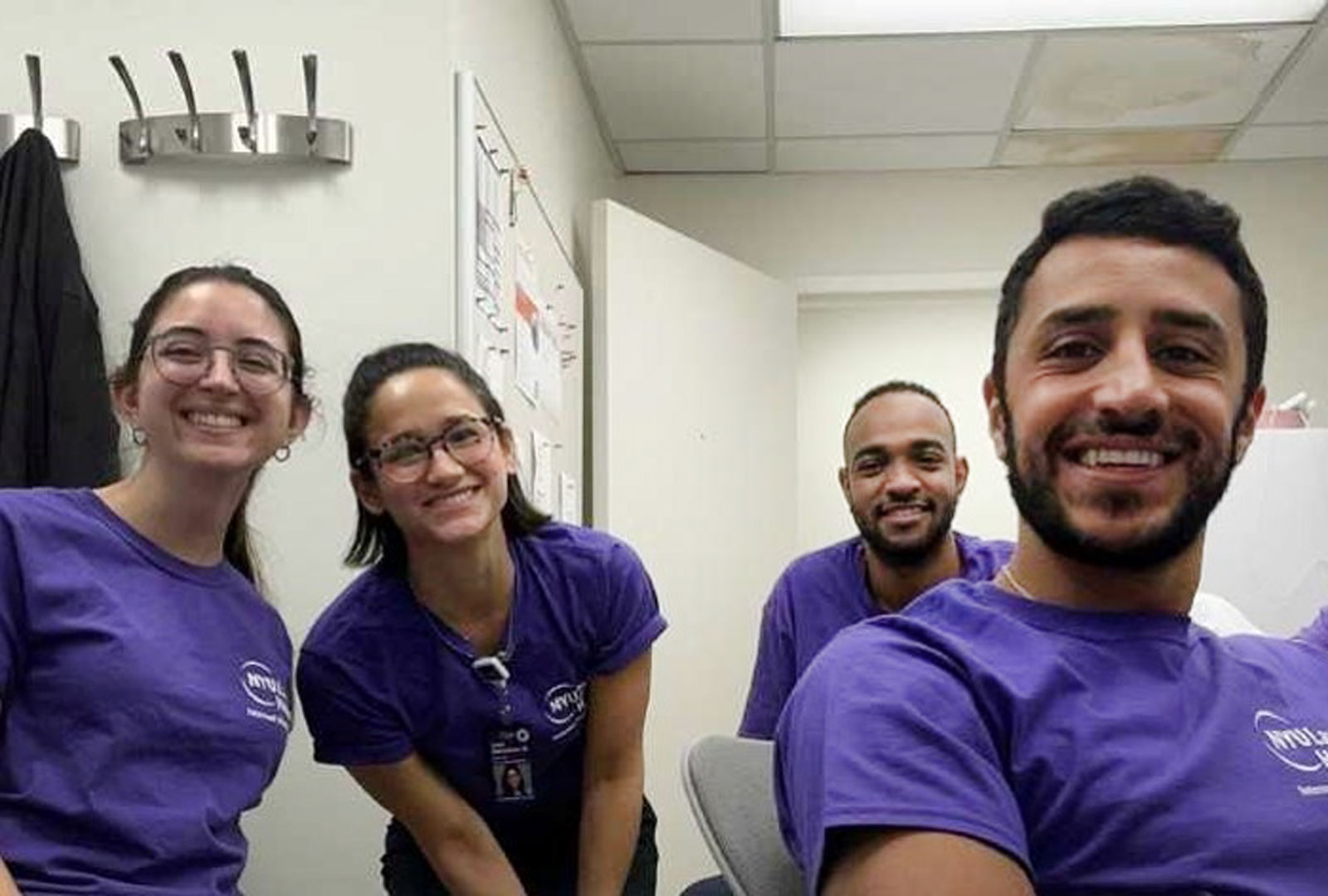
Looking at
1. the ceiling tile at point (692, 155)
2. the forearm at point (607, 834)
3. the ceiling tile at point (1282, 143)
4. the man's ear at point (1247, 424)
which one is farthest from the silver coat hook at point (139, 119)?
the ceiling tile at point (1282, 143)

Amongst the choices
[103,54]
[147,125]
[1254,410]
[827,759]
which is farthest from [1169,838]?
[103,54]

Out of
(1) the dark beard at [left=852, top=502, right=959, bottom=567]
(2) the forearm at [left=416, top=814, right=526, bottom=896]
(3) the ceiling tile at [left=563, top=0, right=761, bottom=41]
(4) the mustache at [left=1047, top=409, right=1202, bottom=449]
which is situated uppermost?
(3) the ceiling tile at [left=563, top=0, right=761, bottom=41]

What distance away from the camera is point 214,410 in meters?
1.41

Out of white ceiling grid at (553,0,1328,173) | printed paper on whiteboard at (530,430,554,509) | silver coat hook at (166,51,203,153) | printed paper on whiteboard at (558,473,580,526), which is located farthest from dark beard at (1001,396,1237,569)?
white ceiling grid at (553,0,1328,173)

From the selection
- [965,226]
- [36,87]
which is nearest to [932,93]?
[965,226]

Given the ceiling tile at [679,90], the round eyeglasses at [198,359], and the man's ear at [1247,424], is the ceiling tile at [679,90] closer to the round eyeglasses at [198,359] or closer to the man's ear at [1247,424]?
the round eyeglasses at [198,359]

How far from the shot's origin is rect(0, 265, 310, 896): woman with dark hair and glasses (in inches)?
48.4

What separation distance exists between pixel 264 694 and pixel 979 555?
4.00 feet

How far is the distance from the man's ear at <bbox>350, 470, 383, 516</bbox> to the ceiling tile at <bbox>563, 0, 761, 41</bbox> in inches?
60.8

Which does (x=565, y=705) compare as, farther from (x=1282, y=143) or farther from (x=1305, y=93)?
(x=1282, y=143)

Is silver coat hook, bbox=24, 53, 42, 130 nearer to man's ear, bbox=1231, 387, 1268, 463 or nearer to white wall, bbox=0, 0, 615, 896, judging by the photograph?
white wall, bbox=0, 0, 615, 896

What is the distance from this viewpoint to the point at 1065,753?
88 centimetres

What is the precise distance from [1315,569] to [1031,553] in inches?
95.6

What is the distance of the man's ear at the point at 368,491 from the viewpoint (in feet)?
5.29
